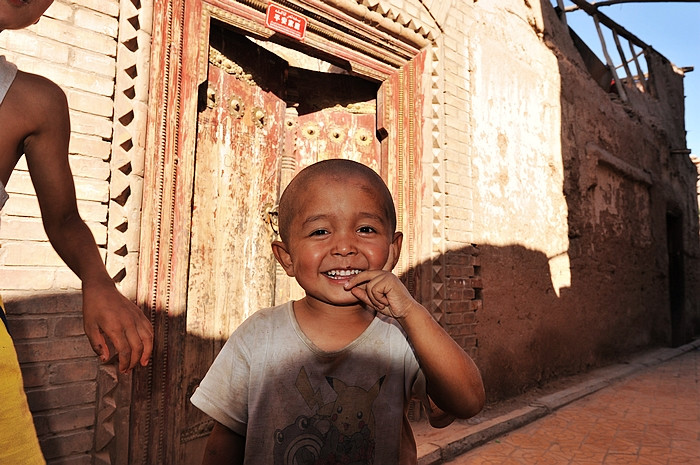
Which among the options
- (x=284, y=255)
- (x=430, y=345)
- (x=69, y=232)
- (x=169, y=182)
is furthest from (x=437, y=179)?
(x=69, y=232)

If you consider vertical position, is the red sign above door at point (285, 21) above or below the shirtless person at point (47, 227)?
above

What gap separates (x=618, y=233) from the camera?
7.83 metres

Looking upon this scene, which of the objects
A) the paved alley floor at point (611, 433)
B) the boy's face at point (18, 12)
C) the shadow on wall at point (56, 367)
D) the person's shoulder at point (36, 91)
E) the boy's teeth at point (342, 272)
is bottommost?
the paved alley floor at point (611, 433)

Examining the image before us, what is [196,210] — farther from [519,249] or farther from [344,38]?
[519,249]

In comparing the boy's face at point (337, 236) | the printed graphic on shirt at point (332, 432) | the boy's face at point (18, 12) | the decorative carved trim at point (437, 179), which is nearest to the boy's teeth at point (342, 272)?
the boy's face at point (337, 236)

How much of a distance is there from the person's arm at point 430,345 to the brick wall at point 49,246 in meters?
1.80

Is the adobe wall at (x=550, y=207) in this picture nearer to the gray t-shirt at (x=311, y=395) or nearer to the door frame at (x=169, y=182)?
the door frame at (x=169, y=182)

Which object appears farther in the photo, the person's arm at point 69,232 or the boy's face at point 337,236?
the boy's face at point 337,236

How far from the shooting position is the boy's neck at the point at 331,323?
3.96 feet

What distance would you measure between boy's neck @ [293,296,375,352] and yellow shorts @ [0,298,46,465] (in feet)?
1.95

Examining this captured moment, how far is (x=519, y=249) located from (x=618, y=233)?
3527 millimetres

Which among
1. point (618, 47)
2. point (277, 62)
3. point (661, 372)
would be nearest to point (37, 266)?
point (277, 62)

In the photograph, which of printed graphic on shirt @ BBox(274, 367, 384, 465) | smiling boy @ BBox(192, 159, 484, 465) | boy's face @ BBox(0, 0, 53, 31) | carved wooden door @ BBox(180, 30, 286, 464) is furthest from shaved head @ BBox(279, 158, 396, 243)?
carved wooden door @ BBox(180, 30, 286, 464)

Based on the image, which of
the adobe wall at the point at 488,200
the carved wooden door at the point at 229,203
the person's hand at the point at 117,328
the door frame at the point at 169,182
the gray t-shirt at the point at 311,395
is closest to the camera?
the person's hand at the point at 117,328
